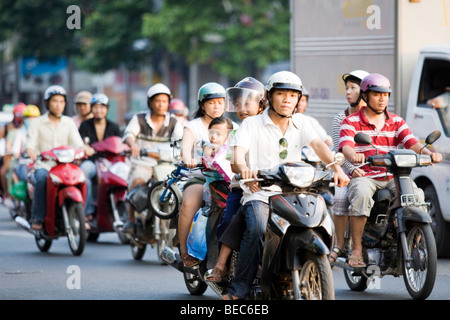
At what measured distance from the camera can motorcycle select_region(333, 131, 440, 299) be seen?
8.62 meters

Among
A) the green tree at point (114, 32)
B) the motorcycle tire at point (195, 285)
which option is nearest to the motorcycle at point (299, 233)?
the motorcycle tire at point (195, 285)

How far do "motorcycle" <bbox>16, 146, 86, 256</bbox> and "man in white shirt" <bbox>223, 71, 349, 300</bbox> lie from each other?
519cm

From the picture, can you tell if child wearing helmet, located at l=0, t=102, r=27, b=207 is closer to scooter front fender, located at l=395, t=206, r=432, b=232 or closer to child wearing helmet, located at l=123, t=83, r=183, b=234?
child wearing helmet, located at l=123, t=83, r=183, b=234

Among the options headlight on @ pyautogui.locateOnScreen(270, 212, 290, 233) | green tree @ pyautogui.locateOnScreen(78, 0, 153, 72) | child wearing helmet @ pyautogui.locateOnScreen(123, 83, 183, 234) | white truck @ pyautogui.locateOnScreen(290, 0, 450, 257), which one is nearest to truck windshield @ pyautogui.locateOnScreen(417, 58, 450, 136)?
white truck @ pyautogui.locateOnScreen(290, 0, 450, 257)

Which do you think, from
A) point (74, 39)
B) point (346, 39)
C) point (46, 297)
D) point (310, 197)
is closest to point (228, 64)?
point (74, 39)

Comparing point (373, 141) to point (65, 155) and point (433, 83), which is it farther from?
point (65, 155)

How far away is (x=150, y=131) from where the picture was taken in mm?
12359

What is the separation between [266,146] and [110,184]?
21.7 ft

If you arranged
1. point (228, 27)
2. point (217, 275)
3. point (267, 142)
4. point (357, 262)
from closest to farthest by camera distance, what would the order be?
point (267, 142) < point (217, 275) < point (357, 262) < point (228, 27)

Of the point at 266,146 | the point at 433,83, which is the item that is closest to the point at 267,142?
the point at 266,146

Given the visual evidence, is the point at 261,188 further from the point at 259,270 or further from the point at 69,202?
the point at 69,202

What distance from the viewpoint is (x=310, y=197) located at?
7000 millimetres

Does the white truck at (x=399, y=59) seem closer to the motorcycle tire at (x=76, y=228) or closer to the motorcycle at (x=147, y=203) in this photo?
the motorcycle at (x=147, y=203)

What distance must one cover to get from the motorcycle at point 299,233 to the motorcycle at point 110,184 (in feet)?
21.6
